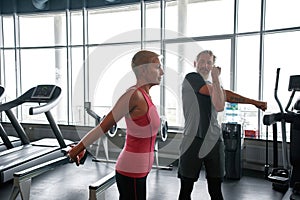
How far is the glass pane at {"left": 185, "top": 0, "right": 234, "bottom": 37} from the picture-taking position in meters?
4.99

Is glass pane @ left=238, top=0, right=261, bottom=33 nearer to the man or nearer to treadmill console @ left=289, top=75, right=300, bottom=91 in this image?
treadmill console @ left=289, top=75, right=300, bottom=91

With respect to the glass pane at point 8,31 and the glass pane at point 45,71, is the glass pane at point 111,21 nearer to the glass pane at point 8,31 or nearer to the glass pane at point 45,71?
the glass pane at point 45,71

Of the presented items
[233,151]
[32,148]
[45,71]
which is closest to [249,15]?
[233,151]

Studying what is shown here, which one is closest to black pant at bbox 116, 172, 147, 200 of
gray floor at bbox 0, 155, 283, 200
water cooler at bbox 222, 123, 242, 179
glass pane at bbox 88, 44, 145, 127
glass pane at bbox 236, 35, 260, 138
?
glass pane at bbox 88, 44, 145, 127

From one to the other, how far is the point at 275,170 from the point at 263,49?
6.77 feet

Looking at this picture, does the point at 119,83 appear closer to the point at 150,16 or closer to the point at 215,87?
the point at 215,87

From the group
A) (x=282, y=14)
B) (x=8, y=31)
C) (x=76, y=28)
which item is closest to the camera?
(x=282, y=14)

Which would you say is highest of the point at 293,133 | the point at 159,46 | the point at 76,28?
the point at 76,28

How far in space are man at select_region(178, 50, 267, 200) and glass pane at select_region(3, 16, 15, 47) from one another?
21.1ft

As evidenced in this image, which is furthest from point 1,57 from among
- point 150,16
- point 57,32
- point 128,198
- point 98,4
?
point 128,198

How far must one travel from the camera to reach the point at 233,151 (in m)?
4.07

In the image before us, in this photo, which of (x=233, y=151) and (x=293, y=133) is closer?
(x=293, y=133)

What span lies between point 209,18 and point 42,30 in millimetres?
4152

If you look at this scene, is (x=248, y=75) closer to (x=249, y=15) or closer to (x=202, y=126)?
(x=249, y=15)
